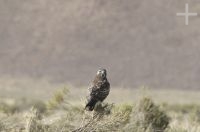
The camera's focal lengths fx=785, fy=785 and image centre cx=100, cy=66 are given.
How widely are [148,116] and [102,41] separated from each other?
5551 centimetres

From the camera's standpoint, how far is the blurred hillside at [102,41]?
224 feet

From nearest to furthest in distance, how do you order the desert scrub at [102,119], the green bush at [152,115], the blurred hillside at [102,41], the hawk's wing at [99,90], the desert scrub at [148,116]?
the hawk's wing at [99,90], the desert scrub at [102,119], the desert scrub at [148,116], the green bush at [152,115], the blurred hillside at [102,41]

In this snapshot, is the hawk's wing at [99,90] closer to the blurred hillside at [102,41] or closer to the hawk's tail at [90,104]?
the hawk's tail at [90,104]

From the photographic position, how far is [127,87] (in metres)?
63.7

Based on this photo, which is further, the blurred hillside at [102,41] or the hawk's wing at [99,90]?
the blurred hillside at [102,41]

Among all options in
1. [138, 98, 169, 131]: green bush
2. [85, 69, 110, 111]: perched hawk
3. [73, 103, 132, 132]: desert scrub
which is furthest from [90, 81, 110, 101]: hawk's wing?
[138, 98, 169, 131]: green bush

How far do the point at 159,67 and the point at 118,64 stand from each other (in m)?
3.65

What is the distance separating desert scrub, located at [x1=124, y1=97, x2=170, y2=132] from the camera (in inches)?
612

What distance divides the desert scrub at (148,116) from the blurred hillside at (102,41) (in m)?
47.7

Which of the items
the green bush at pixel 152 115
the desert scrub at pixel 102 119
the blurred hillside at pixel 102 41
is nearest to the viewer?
the desert scrub at pixel 102 119

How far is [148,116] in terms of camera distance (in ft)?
55.5

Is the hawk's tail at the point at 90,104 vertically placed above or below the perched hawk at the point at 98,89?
below

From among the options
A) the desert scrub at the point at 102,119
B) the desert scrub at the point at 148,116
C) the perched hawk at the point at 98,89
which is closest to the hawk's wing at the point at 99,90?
the perched hawk at the point at 98,89

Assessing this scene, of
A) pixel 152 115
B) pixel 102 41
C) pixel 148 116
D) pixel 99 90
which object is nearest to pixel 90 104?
pixel 99 90
